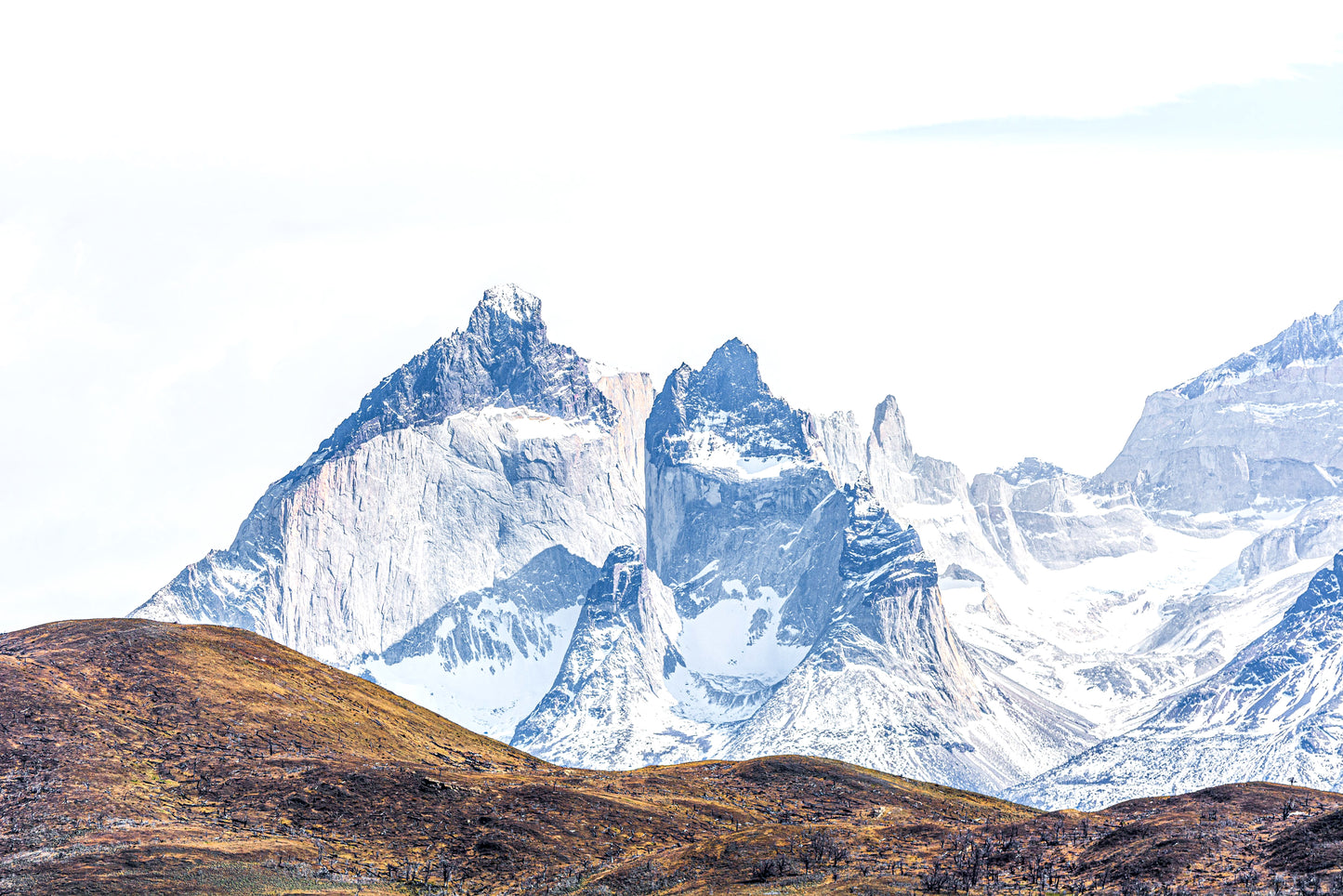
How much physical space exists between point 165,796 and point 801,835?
64600 millimetres

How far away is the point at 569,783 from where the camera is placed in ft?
655

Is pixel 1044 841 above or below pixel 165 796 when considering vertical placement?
below

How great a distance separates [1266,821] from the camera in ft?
513

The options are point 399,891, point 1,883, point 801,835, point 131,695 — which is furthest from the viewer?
point 131,695

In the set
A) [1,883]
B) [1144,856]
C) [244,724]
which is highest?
[244,724]

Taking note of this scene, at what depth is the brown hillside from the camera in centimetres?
14400

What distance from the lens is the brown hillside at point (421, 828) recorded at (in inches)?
5669

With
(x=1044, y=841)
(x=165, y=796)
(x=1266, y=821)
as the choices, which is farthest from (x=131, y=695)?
(x=1266, y=821)

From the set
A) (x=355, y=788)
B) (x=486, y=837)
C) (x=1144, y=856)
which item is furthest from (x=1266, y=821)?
(x=355, y=788)

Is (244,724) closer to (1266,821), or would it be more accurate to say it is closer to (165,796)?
(165,796)

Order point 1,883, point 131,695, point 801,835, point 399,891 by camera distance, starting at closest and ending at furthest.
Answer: point 1,883, point 399,891, point 801,835, point 131,695

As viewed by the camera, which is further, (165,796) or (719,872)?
(165,796)

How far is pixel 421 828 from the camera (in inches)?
6668

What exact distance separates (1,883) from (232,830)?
1046 inches
